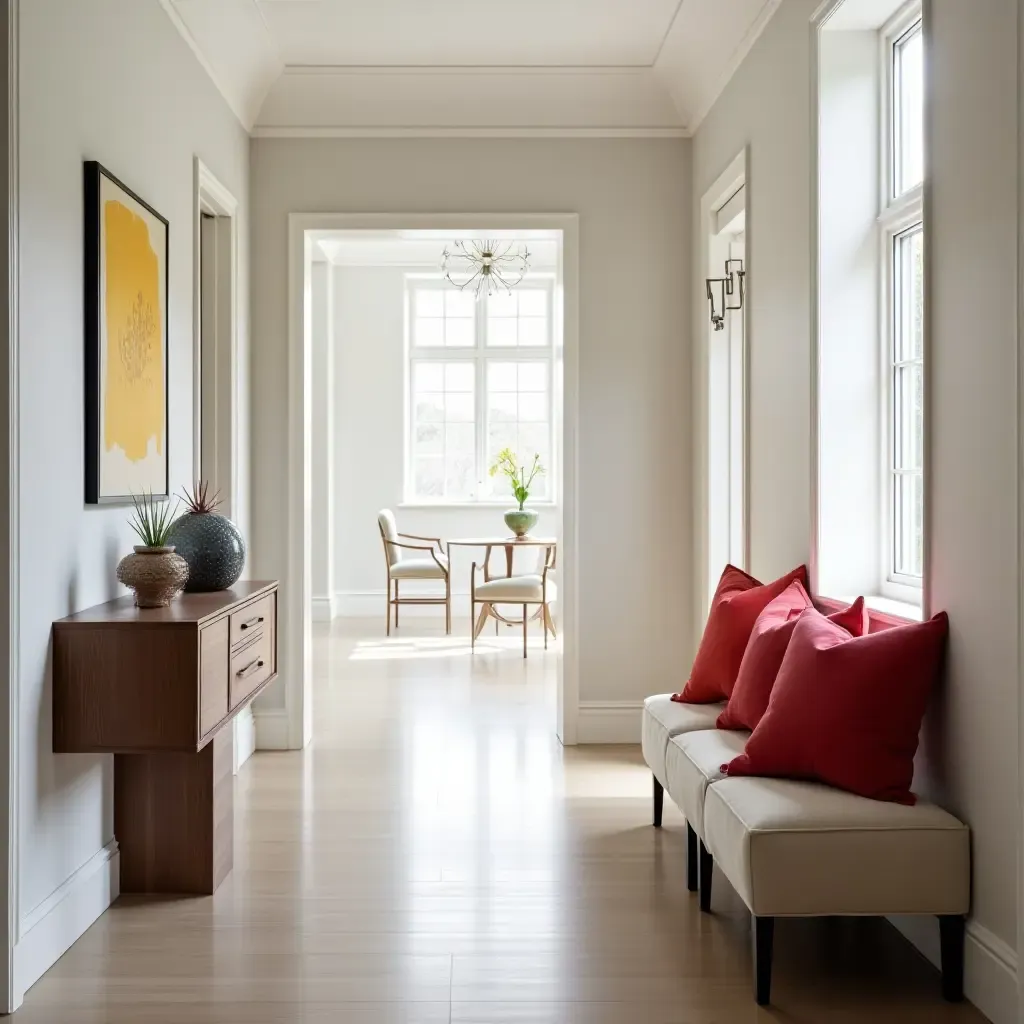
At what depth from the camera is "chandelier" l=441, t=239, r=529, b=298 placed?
8828 mm

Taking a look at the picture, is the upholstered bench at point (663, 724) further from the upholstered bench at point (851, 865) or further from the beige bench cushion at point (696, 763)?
the upholstered bench at point (851, 865)

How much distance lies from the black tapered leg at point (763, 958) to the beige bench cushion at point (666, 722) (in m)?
0.85

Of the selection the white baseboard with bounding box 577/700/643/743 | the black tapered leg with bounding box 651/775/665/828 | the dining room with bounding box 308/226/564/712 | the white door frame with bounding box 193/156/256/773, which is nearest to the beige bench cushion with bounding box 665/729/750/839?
the black tapered leg with bounding box 651/775/665/828

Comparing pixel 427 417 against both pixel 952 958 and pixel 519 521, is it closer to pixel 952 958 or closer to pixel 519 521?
pixel 519 521

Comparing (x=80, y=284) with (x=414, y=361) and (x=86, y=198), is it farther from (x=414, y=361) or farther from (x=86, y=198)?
(x=414, y=361)

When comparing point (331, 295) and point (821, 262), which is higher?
point (331, 295)

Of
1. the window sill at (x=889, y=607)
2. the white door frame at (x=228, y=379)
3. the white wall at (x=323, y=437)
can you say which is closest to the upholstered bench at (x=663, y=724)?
the window sill at (x=889, y=607)

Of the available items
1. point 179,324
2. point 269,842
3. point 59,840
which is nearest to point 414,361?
point 179,324

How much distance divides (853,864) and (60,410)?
220 centimetres

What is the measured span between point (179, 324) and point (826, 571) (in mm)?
2363

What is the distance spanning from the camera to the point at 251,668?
3326 millimetres

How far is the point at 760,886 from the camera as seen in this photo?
2346 mm

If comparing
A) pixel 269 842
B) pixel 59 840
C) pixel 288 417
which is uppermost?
pixel 288 417

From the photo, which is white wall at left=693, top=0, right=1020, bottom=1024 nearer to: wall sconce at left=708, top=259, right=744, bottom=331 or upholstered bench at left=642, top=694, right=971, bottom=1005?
upholstered bench at left=642, top=694, right=971, bottom=1005
